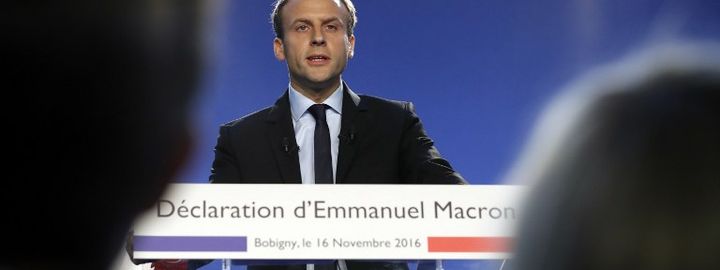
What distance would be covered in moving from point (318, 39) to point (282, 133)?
0.76 ft

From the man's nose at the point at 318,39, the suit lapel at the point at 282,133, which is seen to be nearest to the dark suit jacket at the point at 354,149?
the suit lapel at the point at 282,133

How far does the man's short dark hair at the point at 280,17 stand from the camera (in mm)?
2133

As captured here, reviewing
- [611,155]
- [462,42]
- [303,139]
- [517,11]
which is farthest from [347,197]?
[611,155]

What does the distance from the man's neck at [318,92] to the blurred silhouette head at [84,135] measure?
4.85ft

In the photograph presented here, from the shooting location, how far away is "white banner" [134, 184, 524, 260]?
6.39 feet

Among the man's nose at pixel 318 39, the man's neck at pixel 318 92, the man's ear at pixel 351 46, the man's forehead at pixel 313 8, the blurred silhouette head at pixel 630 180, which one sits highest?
the man's forehead at pixel 313 8

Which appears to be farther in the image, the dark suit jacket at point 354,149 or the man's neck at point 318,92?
the man's neck at point 318,92

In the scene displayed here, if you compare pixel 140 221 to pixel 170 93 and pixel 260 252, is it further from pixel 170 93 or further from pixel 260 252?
pixel 260 252

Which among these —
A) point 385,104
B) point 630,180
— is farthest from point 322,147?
point 630,180

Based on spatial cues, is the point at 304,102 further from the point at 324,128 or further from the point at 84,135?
the point at 84,135

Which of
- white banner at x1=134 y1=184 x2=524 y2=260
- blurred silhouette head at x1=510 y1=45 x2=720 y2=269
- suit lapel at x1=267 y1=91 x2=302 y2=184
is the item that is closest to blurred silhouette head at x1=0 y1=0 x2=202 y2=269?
blurred silhouette head at x1=510 y1=45 x2=720 y2=269

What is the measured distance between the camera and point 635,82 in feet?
2.17

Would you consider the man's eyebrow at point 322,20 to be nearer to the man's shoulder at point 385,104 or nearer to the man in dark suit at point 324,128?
the man in dark suit at point 324,128

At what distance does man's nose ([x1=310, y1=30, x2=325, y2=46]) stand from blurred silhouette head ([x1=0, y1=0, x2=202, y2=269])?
1.49 m
